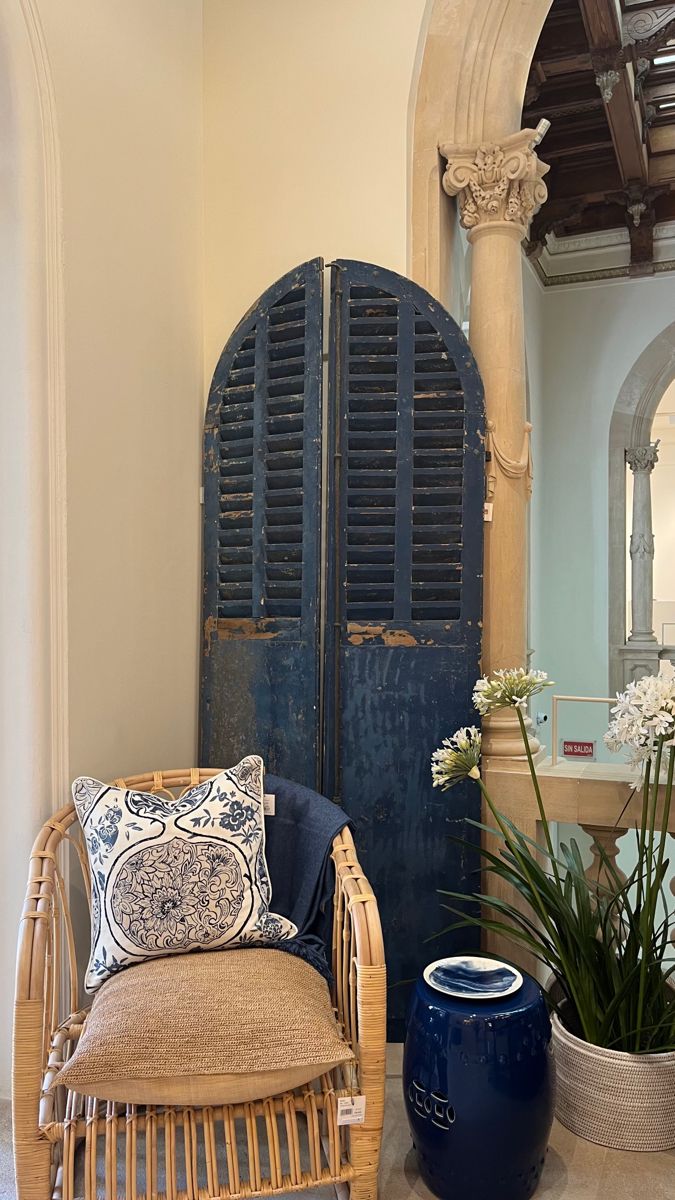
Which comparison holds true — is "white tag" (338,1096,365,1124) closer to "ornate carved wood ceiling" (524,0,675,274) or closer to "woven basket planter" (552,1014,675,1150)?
"woven basket planter" (552,1014,675,1150)

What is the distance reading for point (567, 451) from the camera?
6.04 meters

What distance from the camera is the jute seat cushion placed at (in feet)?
5.45

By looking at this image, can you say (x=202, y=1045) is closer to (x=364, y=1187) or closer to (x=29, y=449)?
(x=364, y=1187)

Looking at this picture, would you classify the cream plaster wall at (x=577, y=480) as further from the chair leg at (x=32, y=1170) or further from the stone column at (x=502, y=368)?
the chair leg at (x=32, y=1170)

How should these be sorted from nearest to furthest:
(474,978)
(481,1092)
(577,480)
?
(481,1092)
(474,978)
(577,480)

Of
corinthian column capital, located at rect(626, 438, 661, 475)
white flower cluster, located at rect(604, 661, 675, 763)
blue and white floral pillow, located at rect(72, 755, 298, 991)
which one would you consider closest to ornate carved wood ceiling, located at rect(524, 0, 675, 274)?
Answer: corinthian column capital, located at rect(626, 438, 661, 475)

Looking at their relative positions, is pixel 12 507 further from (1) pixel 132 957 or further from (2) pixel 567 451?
(2) pixel 567 451

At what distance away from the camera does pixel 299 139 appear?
114 inches

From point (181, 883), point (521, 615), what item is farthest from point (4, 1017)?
point (521, 615)

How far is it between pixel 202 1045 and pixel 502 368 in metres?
1.98

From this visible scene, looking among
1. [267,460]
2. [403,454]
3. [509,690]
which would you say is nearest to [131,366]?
[267,460]

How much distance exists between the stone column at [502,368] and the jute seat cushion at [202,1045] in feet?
3.82

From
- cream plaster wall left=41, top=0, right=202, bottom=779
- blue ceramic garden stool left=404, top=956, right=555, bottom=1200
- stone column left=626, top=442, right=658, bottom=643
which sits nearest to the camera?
blue ceramic garden stool left=404, top=956, right=555, bottom=1200

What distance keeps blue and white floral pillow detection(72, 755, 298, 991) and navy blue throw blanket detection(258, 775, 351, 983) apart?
70 mm
